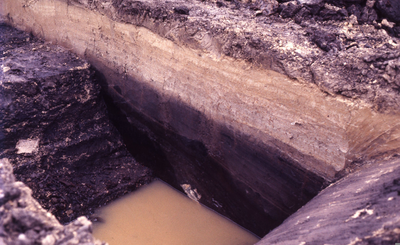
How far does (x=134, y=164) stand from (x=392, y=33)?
94.0 inches

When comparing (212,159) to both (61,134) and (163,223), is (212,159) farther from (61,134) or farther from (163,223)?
(61,134)

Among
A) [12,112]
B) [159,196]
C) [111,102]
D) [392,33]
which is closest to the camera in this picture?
[392,33]

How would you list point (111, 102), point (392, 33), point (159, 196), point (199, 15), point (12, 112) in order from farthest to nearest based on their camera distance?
point (111, 102) < point (159, 196) < point (12, 112) < point (199, 15) < point (392, 33)

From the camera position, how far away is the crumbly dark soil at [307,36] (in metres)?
1.77

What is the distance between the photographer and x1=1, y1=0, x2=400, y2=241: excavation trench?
1.87m

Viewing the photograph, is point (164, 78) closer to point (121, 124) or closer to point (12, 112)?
point (121, 124)

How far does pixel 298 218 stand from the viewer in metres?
1.72

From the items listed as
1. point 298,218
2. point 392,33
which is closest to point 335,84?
point 392,33

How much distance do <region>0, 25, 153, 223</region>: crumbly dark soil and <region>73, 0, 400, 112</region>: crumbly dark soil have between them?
3.07 feet

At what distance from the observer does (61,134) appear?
2783 millimetres

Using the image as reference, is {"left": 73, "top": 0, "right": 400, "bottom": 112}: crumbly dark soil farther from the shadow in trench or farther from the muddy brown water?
the muddy brown water

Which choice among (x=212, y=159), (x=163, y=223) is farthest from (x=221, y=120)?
(x=163, y=223)

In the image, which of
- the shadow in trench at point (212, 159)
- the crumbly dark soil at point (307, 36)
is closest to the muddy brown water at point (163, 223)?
the shadow in trench at point (212, 159)

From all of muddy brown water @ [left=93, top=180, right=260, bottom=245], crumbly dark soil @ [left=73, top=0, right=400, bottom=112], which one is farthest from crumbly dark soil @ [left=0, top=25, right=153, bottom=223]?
crumbly dark soil @ [left=73, top=0, right=400, bottom=112]
